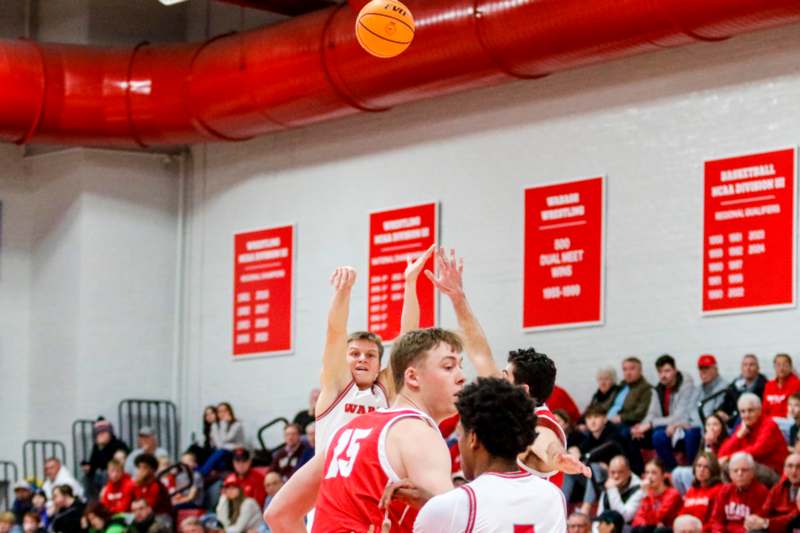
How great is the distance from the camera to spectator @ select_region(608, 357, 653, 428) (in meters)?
16.5

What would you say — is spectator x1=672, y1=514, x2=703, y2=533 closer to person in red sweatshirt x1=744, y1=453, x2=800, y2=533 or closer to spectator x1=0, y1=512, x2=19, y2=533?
person in red sweatshirt x1=744, y1=453, x2=800, y2=533

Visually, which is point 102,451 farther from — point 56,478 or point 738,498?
Result: point 738,498

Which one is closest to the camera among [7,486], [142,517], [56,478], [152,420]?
[142,517]

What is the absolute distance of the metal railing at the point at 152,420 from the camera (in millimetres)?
22328

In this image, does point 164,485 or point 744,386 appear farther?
point 164,485

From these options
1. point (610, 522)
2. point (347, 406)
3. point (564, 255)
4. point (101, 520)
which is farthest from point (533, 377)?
point (101, 520)

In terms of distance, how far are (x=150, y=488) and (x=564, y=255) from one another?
6.13 m

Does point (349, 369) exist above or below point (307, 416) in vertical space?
above

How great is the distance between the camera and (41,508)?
67.9ft

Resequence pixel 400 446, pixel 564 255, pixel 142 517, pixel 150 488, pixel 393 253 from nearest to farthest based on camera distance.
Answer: pixel 400 446 → pixel 564 255 → pixel 142 517 → pixel 150 488 → pixel 393 253

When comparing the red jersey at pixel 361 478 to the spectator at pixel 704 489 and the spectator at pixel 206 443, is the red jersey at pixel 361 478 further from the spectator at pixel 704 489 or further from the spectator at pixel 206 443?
the spectator at pixel 206 443

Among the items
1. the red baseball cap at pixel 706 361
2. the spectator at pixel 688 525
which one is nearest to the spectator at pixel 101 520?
the red baseball cap at pixel 706 361

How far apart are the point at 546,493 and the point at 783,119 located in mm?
11494

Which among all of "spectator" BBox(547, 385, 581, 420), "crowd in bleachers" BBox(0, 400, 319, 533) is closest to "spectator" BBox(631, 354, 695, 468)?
"spectator" BBox(547, 385, 581, 420)
